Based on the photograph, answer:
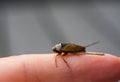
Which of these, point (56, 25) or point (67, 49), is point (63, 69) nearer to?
point (67, 49)

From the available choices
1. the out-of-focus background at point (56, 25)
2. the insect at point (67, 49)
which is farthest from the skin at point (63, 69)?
the out-of-focus background at point (56, 25)

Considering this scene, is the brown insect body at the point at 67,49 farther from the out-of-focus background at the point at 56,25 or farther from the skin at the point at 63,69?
the out-of-focus background at the point at 56,25

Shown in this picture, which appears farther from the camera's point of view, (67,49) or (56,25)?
(56,25)

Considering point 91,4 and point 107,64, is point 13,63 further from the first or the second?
point 91,4

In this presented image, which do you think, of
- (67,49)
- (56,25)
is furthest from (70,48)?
(56,25)

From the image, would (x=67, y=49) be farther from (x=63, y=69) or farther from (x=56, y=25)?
(x=56, y=25)

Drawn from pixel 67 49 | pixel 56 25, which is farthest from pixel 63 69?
pixel 56 25

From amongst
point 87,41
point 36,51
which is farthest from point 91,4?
point 36,51
